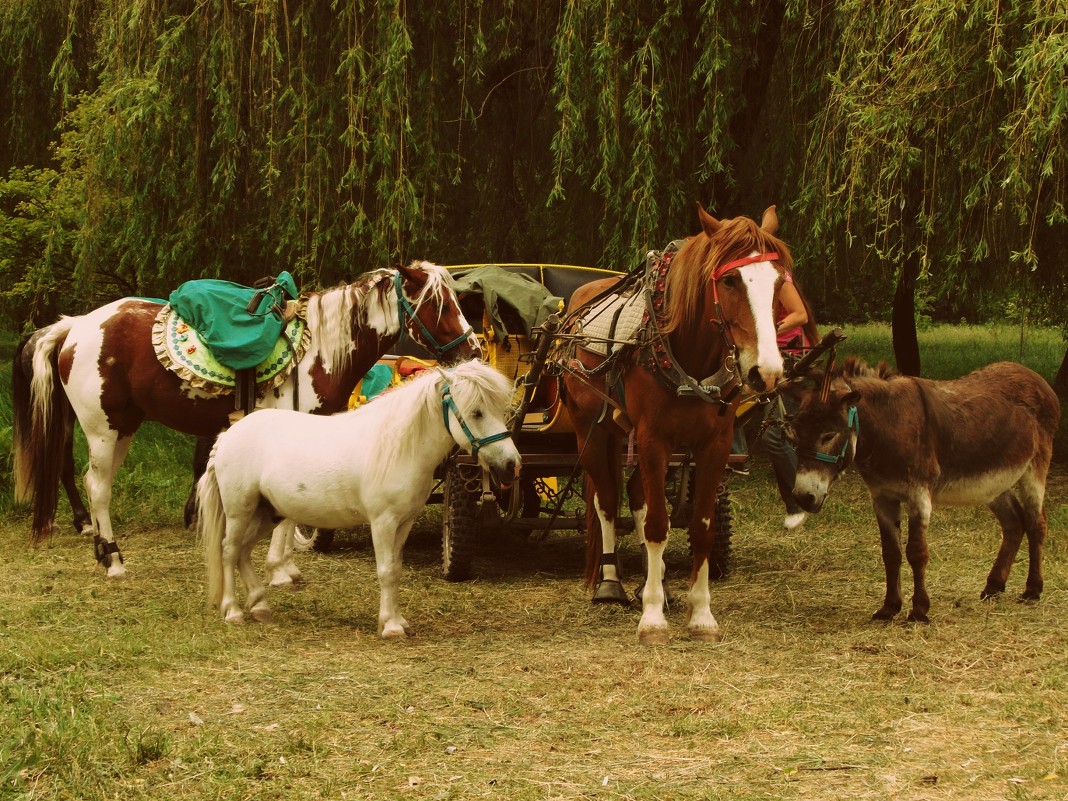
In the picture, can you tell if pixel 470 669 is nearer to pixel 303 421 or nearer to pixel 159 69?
pixel 303 421

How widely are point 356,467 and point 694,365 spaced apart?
67.4 inches

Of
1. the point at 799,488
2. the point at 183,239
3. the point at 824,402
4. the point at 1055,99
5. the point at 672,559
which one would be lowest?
the point at 672,559

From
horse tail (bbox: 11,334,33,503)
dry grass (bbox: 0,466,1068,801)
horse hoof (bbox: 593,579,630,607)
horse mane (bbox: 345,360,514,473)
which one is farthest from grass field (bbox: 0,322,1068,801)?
horse mane (bbox: 345,360,514,473)

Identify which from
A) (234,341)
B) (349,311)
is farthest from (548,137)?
(234,341)

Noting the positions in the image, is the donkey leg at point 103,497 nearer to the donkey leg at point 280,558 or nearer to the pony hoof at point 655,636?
the donkey leg at point 280,558

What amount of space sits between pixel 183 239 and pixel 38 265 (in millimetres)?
4049

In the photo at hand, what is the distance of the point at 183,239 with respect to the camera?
11195mm

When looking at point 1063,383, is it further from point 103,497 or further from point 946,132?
point 103,497

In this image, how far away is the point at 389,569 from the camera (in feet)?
19.7

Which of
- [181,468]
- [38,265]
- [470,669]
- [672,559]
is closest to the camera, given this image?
[470,669]

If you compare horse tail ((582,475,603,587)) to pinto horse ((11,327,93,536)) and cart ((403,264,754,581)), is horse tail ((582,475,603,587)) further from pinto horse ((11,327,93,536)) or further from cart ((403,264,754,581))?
pinto horse ((11,327,93,536))

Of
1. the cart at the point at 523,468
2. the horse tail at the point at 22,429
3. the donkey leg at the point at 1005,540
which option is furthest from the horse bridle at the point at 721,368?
the horse tail at the point at 22,429

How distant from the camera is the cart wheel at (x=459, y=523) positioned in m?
7.54

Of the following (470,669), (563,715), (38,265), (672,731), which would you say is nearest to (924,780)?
(672,731)
